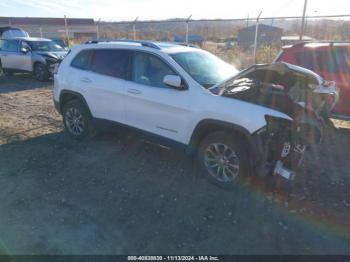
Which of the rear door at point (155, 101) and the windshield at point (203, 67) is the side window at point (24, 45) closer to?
the rear door at point (155, 101)

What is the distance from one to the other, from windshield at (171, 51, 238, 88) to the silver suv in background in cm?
937

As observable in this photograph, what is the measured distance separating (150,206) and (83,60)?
3.14 metres

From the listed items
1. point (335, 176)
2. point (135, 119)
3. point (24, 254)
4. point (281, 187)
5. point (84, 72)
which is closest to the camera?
point (24, 254)

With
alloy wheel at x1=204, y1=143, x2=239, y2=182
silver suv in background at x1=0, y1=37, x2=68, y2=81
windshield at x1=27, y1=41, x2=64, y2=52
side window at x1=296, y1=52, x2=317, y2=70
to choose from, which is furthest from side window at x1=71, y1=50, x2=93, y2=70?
windshield at x1=27, y1=41, x2=64, y2=52

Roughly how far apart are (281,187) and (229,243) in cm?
143

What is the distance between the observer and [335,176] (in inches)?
187

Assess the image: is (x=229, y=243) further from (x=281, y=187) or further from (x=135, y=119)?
(x=135, y=119)

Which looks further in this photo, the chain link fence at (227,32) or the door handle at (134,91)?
the chain link fence at (227,32)

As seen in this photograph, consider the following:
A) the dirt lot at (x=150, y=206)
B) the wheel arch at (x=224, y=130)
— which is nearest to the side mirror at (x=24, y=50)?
the dirt lot at (x=150, y=206)

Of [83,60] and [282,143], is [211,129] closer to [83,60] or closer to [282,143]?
[282,143]

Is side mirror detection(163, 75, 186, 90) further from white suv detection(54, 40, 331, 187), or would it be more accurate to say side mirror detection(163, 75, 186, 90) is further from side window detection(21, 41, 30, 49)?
side window detection(21, 41, 30, 49)

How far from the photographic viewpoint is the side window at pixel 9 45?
14108 millimetres

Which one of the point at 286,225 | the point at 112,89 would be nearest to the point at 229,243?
the point at 286,225

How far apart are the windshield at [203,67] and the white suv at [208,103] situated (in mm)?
21
